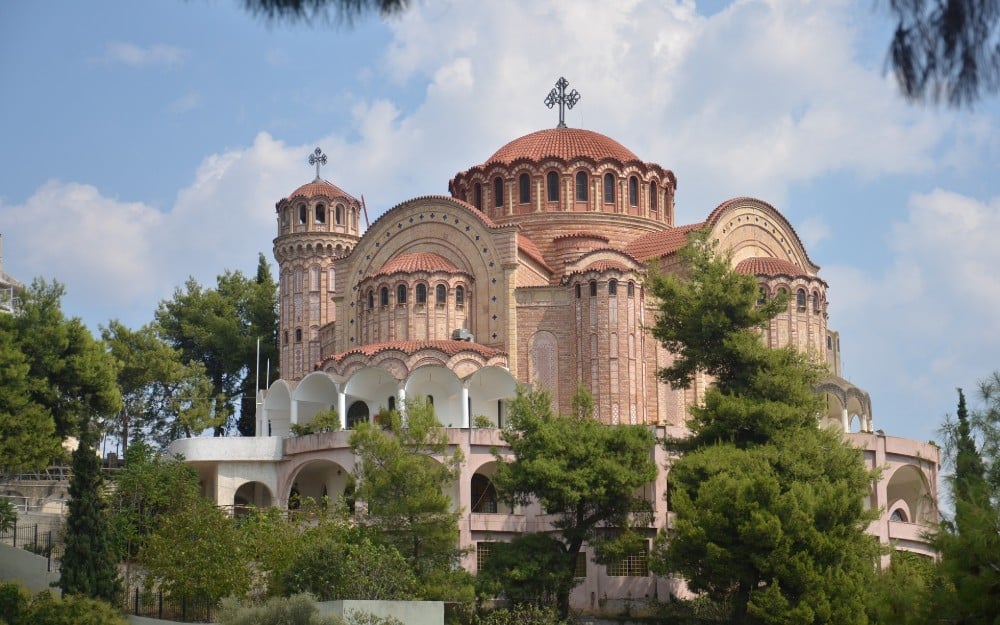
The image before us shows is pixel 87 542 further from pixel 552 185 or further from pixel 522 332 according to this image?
pixel 552 185

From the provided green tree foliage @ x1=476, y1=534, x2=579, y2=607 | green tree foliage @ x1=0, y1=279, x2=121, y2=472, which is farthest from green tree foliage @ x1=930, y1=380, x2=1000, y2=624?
green tree foliage @ x1=0, y1=279, x2=121, y2=472

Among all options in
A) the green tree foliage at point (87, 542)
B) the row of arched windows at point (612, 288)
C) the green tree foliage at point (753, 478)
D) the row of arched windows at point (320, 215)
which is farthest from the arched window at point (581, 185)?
the green tree foliage at point (87, 542)

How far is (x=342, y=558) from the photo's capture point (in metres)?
35.4

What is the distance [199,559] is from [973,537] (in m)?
19.5

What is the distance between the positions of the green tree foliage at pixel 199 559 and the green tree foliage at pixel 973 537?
17.5 meters

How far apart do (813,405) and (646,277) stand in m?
10.1

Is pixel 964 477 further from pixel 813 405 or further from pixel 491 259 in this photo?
pixel 491 259

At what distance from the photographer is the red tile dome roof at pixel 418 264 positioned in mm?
48312

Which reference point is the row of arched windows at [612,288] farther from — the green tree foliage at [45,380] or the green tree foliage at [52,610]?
the green tree foliage at [52,610]

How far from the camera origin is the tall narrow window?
53.3m

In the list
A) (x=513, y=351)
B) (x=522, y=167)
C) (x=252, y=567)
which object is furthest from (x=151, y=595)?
(x=522, y=167)

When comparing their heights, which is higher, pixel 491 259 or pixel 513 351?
pixel 491 259

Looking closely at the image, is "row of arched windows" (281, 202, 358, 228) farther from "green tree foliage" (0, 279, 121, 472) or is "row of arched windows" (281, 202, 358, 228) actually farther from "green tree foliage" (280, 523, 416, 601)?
"green tree foliage" (280, 523, 416, 601)

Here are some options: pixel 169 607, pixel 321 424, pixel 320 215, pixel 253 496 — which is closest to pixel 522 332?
pixel 321 424
